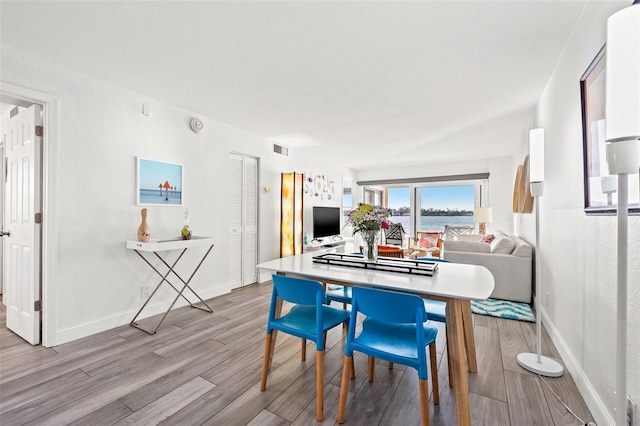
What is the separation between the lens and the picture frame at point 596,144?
1.50 m

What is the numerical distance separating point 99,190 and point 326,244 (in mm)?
3790

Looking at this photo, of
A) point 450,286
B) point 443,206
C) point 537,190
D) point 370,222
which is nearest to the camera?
point 450,286

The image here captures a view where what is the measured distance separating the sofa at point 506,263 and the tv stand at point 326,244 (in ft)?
7.24

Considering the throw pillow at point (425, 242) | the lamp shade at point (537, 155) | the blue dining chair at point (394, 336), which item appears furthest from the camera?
the throw pillow at point (425, 242)

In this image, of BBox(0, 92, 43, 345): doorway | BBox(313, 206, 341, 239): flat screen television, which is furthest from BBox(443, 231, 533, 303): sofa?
BBox(0, 92, 43, 345): doorway

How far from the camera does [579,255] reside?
6.37 ft

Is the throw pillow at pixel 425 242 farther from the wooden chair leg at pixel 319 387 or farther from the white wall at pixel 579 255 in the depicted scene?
the wooden chair leg at pixel 319 387

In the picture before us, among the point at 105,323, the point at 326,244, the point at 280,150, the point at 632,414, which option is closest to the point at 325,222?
the point at 326,244

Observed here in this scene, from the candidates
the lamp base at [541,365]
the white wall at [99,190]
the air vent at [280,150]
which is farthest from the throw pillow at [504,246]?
the white wall at [99,190]

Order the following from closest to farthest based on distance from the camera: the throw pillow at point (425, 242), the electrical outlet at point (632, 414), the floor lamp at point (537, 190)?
the electrical outlet at point (632, 414)
the floor lamp at point (537, 190)
the throw pillow at point (425, 242)

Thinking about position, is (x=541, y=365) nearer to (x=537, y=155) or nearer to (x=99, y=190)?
(x=537, y=155)

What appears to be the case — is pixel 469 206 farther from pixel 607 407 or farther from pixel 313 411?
pixel 313 411

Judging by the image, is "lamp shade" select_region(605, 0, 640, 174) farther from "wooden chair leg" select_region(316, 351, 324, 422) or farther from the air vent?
the air vent

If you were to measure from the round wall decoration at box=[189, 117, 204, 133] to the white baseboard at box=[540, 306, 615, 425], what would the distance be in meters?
4.25
